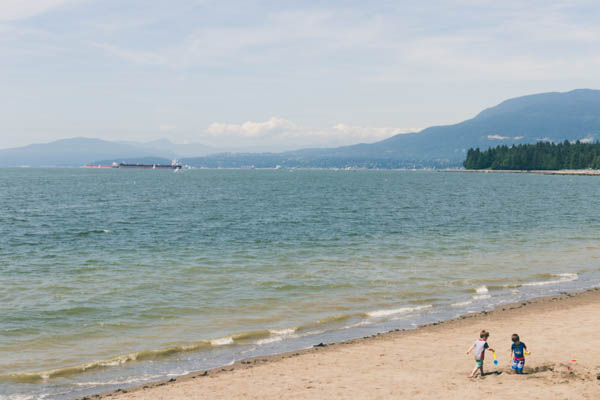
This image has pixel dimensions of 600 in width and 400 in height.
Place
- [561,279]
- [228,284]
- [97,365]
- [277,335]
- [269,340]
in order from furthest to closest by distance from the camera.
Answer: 1. [561,279]
2. [228,284]
3. [277,335]
4. [269,340]
5. [97,365]

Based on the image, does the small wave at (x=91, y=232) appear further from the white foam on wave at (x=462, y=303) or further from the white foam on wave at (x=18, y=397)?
the white foam on wave at (x=462, y=303)

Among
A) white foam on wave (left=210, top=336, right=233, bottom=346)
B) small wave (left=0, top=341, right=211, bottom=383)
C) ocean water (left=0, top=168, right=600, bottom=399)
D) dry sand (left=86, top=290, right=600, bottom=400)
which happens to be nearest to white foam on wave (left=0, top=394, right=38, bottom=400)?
ocean water (left=0, top=168, right=600, bottom=399)

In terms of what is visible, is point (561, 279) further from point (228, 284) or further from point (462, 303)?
point (228, 284)

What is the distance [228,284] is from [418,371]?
16787mm

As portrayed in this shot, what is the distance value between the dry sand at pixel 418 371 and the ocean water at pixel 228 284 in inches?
69.4

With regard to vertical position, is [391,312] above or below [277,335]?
above

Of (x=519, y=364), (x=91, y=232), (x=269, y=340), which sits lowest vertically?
(x=269, y=340)

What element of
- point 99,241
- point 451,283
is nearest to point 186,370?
point 451,283

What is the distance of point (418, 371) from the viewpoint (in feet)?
61.1

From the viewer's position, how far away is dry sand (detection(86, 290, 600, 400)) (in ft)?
54.5

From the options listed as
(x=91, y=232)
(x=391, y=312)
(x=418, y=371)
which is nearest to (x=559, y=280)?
(x=391, y=312)

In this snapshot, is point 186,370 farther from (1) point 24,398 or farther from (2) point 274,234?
(2) point 274,234

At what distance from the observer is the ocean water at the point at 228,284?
21.5m

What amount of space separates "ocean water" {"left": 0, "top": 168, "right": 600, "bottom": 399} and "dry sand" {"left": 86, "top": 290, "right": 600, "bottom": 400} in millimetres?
1764
